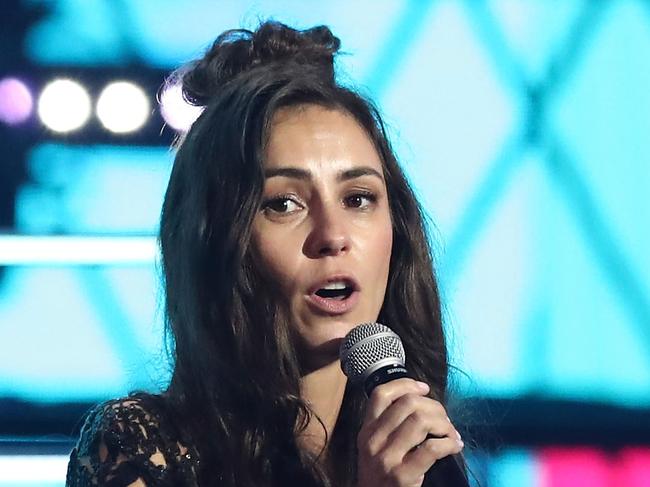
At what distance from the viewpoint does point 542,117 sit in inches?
97.0

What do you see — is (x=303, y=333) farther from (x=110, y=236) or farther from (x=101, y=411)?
(x=110, y=236)

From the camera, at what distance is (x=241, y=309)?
144 centimetres

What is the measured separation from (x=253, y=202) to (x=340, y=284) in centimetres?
15

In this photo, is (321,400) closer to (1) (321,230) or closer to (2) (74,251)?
(1) (321,230)

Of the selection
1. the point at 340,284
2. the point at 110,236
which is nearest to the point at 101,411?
the point at 340,284

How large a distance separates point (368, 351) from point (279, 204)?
0.95ft

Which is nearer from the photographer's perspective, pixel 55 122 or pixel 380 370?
pixel 380 370

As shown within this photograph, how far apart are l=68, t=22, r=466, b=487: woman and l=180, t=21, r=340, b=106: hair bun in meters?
0.07

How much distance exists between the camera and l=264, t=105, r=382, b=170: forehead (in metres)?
1.47

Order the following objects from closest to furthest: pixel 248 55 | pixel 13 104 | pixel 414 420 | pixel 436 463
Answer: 1. pixel 414 420
2. pixel 436 463
3. pixel 248 55
4. pixel 13 104

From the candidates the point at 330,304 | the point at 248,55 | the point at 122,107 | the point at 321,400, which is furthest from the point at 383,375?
the point at 122,107

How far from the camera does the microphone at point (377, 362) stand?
1193mm

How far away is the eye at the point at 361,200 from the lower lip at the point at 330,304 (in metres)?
0.15

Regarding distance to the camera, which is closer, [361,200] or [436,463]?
[436,463]
